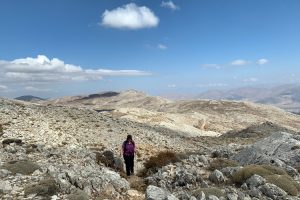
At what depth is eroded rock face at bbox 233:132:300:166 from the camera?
2911 centimetres

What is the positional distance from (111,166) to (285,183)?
46.1 ft

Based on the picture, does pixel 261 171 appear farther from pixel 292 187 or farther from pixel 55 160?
pixel 55 160

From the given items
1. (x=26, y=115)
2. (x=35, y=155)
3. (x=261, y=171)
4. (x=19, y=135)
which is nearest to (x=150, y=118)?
(x=26, y=115)

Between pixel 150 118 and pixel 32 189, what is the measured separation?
294ft

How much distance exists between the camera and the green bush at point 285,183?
1978 cm

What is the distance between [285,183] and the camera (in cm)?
2025

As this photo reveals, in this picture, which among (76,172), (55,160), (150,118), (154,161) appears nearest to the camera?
(76,172)

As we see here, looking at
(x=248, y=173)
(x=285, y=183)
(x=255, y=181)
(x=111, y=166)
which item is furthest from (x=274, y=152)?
(x=111, y=166)

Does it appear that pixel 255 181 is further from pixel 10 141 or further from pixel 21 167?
pixel 10 141

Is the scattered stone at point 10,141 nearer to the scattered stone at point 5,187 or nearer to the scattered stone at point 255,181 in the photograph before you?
the scattered stone at point 5,187

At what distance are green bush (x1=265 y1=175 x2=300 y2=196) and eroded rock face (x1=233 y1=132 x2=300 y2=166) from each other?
6236 millimetres

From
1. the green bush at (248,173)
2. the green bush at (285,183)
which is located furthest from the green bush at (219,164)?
the green bush at (285,183)

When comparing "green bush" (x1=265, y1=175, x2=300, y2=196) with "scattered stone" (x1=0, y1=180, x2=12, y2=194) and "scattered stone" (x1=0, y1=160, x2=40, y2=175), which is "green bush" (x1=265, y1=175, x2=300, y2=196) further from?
"scattered stone" (x1=0, y1=180, x2=12, y2=194)

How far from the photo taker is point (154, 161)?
93.5 feet
